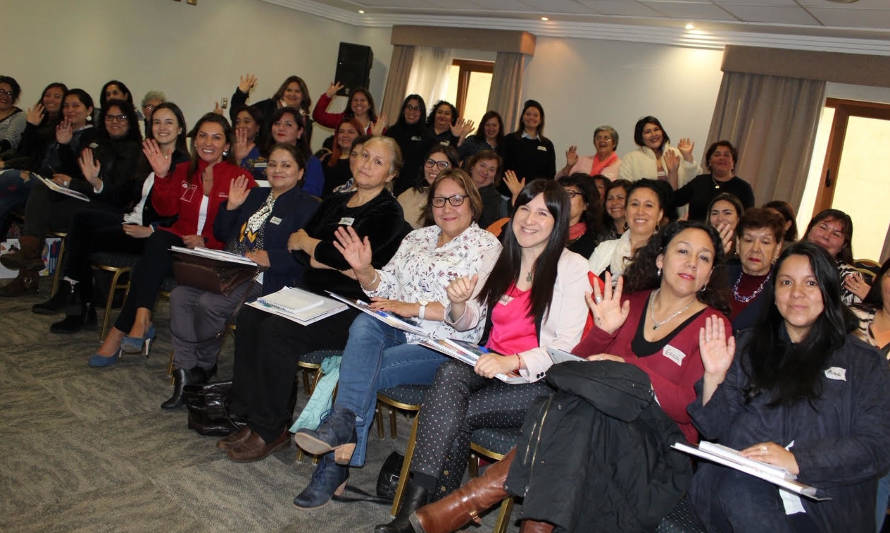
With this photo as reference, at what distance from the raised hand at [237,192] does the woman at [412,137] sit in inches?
117

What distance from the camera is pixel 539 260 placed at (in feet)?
9.11

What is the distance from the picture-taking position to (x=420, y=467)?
2465mm

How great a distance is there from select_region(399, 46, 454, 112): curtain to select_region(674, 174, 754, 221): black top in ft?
15.5

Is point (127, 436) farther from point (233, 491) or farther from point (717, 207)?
point (717, 207)

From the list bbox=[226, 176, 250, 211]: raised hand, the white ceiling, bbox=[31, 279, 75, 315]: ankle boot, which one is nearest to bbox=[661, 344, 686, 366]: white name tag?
bbox=[226, 176, 250, 211]: raised hand

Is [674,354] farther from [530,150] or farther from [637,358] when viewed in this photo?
[530,150]

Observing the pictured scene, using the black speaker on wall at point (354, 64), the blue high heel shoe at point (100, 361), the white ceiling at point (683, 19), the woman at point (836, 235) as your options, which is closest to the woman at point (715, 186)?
the white ceiling at point (683, 19)

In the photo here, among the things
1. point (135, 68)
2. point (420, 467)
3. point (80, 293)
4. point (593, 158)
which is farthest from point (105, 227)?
point (135, 68)

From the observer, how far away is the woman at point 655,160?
244 inches

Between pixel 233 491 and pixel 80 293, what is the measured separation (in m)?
2.25

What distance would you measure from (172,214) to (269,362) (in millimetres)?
1736

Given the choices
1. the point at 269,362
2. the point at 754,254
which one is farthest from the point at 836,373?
the point at 269,362

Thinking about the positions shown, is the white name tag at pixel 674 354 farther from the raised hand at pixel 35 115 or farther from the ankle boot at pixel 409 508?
the raised hand at pixel 35 115

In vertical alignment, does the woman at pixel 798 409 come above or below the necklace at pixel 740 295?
below
